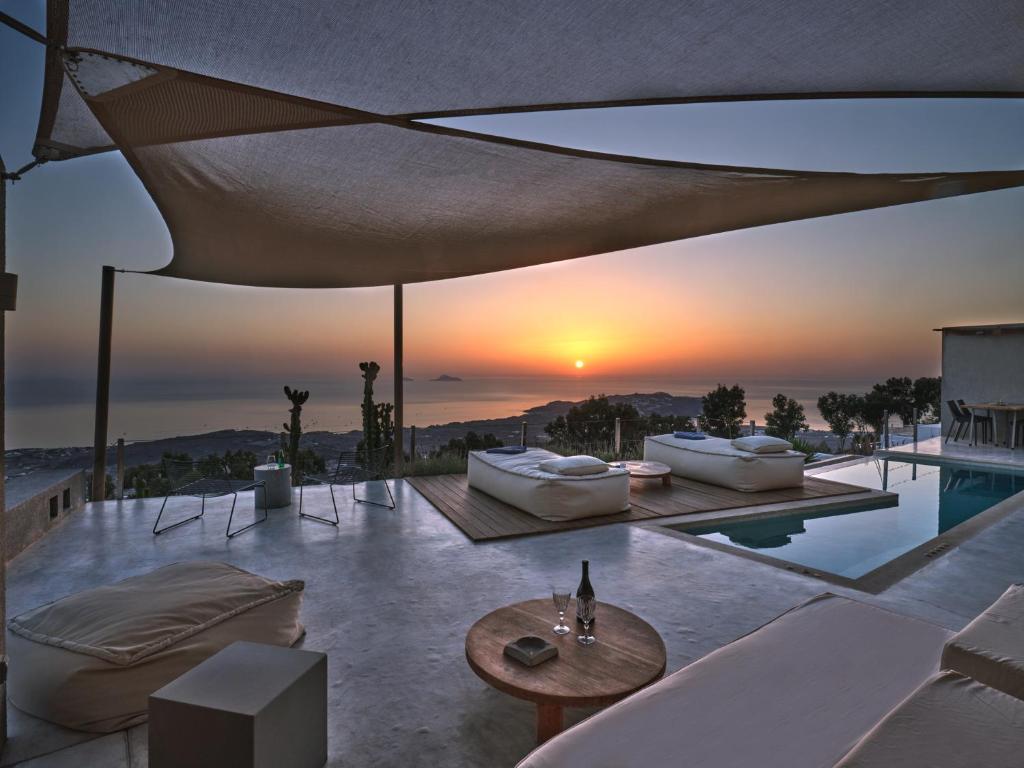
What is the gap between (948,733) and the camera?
1.15 m

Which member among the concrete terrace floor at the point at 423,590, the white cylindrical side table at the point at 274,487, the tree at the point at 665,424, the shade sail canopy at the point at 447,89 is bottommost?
the concrete terrace floor at the point at 423,590

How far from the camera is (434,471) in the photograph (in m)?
7.41

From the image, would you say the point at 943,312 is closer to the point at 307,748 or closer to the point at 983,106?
the point at 983,106

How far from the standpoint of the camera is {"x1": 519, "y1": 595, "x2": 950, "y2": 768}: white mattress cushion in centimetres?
129

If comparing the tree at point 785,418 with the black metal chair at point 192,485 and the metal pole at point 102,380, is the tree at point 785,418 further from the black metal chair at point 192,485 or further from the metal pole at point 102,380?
the metal pole at point 102,380

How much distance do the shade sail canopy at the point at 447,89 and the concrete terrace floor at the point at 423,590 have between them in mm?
2534

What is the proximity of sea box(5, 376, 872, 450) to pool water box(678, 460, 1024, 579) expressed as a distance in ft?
9.89

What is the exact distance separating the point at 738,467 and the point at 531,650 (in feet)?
15.9

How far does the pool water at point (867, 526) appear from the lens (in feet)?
14.3

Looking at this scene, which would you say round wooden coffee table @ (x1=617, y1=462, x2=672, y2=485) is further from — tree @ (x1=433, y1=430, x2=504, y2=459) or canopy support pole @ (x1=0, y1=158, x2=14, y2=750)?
canopy support pole @ (x1=0, y1=158, x2=14, y2=750)

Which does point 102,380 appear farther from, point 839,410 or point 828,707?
point 839,410

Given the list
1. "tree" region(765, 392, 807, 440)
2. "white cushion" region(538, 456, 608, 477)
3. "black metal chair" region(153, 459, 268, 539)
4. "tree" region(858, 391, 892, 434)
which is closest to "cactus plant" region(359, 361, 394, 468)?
"black metal chair" region(153, 459, 268, 539)

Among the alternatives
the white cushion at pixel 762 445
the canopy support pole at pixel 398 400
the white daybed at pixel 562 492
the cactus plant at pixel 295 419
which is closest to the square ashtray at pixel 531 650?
the white daybed at pixel 562 492

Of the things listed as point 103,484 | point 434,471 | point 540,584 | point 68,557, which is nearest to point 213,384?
point 103,484
